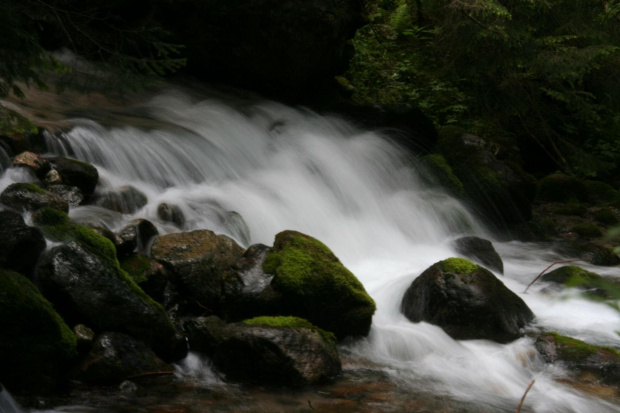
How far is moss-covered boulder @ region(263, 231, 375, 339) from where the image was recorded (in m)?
5.76

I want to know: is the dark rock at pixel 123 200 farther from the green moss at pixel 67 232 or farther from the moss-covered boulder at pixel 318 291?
the moss-covered boulder at pixel 318 291

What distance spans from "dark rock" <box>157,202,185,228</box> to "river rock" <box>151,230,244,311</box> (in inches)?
38.9

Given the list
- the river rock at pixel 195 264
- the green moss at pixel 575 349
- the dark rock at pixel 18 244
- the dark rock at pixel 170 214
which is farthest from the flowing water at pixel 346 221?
the dark rock at pixel 18 244

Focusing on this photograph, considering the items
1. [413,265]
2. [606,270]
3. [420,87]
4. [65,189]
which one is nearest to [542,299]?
[413,265]

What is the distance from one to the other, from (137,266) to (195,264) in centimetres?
56

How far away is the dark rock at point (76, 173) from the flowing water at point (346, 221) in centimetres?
25

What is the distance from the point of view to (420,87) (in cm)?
1627

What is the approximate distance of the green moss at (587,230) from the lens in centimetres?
1179

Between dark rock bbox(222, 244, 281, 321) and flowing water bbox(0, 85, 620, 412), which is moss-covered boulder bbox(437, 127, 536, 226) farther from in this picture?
dark rock bbox(222, 244, 281, 321)

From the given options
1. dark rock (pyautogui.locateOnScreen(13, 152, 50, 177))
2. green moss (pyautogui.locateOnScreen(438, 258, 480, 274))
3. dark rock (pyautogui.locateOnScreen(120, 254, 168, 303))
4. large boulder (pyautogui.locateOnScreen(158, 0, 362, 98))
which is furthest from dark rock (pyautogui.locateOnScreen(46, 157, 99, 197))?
large boulder (pyautogui.locateOnScreen(158, 0, 362, 98))

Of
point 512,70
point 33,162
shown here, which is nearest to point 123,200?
point 33,162

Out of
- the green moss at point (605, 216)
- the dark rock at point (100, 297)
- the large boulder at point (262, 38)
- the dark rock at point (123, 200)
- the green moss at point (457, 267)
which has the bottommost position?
the dark rock at point (100, 297)

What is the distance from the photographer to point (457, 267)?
646 centimetres

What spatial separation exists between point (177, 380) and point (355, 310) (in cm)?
186
